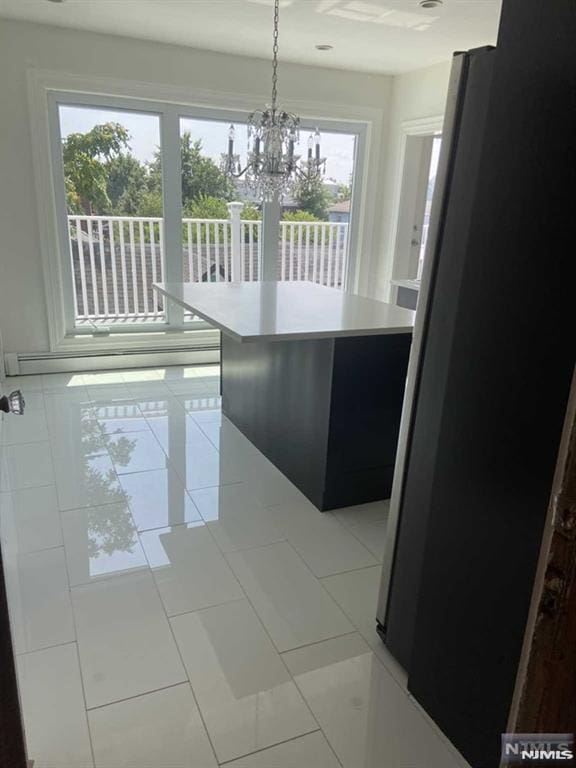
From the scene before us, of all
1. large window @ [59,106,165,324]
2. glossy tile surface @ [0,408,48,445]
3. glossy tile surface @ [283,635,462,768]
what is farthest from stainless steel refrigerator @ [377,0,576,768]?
large window @ [59,106,165,324]

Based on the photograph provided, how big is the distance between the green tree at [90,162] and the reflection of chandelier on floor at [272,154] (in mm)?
1724

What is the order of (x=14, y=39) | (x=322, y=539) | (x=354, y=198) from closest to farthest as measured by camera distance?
(x=322, y=539)
(x=14, y=39)
(x=354, y=198)

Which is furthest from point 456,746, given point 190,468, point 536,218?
point 190,468

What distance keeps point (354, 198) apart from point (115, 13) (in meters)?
2.52

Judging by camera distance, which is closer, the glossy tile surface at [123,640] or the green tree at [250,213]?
the glossy tile surface at [123,640]

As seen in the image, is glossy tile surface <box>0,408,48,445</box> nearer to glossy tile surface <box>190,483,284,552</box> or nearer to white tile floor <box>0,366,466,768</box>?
white tile floor <box>0,366,466,768</box>

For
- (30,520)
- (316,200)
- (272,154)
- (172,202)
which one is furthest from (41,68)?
(30,520)

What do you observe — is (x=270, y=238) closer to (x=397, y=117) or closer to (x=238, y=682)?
(x=397, y=117)

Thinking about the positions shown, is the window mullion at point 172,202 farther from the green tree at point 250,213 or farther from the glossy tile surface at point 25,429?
the glossy tile surface at point 25,429

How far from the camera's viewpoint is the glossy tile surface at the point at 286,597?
1812 mm

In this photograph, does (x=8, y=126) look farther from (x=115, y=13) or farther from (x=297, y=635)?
(x=297, y=635)

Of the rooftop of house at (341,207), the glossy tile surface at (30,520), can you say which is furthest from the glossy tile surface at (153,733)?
the rooftop of house at (341,207)

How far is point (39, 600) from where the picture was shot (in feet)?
6.28

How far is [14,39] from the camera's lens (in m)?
3.76
